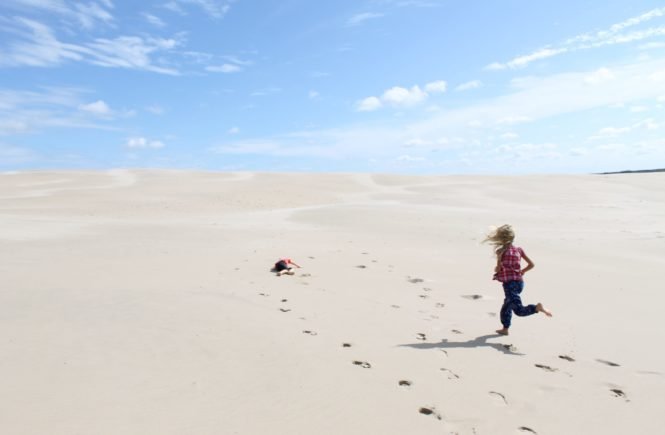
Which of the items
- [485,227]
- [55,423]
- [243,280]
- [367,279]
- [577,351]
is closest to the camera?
[55,423]

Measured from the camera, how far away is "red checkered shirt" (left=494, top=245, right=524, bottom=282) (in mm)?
5859

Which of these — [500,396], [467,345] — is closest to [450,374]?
[500,396]

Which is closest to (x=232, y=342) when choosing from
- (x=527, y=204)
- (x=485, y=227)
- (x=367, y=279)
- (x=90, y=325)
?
(x=90, y=325)

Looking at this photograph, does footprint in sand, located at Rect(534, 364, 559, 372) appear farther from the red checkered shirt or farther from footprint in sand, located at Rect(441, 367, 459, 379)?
the red checkered shirt

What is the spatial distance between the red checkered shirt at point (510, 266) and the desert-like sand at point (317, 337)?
74 centimetres

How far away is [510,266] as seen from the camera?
588 centimetres

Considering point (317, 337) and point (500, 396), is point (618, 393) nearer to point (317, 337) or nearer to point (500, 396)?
point (500, 396)

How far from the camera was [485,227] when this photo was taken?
15.8 meters

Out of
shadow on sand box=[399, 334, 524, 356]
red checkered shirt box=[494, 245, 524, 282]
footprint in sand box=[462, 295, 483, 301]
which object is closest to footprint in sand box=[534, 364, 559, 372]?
→ shadow on sand box=[399, 334, 524, 356]

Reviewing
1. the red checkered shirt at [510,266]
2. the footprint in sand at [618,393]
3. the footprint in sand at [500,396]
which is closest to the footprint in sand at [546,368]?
the footprint in sand at [618,393]

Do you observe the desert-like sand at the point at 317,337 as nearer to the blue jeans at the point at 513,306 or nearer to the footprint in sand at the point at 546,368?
the footprint in sand at the point at 546,368

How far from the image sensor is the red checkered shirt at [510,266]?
586 cm

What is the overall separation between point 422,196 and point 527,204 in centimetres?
625

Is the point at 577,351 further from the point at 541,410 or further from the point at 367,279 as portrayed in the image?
the point at 367,279
